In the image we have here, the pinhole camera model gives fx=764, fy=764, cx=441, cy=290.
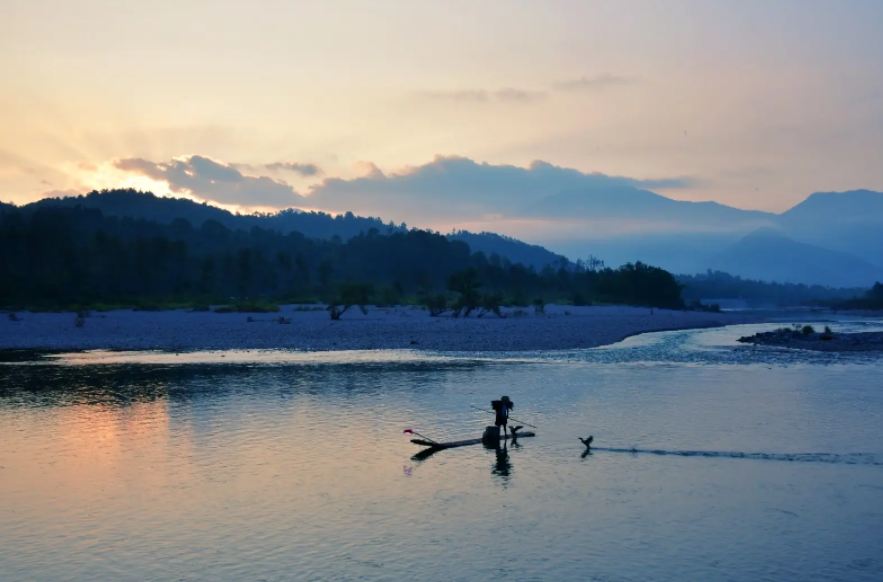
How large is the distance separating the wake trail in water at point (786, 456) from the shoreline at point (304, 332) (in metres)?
32.8

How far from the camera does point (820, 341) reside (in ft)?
208

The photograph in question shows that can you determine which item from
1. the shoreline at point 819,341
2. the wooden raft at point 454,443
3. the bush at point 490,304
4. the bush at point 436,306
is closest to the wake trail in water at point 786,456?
the wooden raft at point 454,443

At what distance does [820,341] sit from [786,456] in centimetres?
4498

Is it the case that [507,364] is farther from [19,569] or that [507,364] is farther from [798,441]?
[19,569]

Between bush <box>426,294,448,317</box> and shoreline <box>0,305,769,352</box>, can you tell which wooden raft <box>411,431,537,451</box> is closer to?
shoreline <box>0,305,769,352</box>

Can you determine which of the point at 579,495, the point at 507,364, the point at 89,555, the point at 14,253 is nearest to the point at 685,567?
the point at 579,495

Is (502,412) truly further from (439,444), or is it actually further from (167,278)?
(167,278)

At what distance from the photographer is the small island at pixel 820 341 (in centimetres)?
5769

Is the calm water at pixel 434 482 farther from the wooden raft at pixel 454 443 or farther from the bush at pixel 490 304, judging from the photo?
the bush at pixel 490 304

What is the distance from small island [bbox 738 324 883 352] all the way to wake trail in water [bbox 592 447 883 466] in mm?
36530

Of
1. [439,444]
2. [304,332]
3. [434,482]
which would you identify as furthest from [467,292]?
[434,482]

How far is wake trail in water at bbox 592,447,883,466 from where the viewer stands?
22844 mm

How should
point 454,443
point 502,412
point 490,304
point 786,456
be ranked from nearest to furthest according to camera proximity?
point 786,456 → point 454,443 → point 502,412 → point 490,304

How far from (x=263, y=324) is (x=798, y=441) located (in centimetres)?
5950
